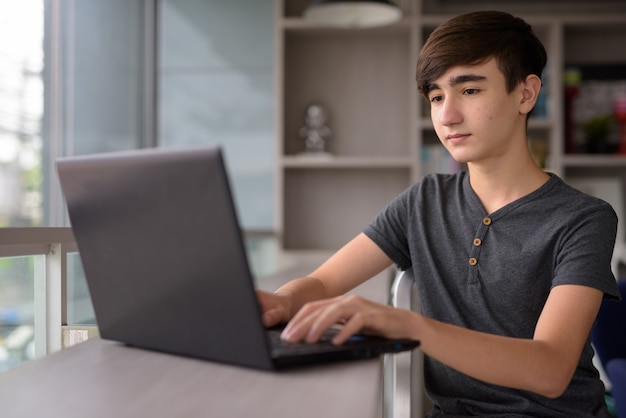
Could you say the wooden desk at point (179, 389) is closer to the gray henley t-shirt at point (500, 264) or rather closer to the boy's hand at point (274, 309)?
the boy's hand at point (274, 309)

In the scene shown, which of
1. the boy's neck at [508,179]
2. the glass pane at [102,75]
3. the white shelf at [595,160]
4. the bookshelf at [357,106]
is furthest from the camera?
the bookshelf at [357,106]

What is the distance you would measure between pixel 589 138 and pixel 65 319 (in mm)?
2965

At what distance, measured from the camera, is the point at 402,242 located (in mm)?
1429

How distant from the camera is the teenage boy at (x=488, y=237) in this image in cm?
116

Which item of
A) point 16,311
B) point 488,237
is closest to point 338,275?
point 488,237

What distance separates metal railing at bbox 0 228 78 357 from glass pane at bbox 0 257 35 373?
2 cm

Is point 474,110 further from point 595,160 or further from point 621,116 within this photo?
point 621,116

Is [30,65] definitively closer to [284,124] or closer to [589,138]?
[284,124]

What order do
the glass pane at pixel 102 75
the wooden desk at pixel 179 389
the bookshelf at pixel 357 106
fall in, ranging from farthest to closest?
the bookshelf at pixel 357 106 → the glass pane at pixel 102 75 → the wooden desk at pixel 179 389

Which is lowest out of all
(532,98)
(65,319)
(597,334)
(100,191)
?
(597,334)

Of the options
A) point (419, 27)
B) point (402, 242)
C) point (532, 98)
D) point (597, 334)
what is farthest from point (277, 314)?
point (419, 27)

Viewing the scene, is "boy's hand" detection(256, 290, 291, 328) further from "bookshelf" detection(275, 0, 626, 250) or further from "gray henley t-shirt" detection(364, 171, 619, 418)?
"bookshelf" detection(275, 0, 626, 250)

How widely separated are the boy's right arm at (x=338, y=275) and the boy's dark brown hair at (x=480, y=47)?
326mm

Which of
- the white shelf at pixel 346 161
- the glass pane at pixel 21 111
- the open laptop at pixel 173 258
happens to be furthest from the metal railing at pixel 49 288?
the white shelf at pixel 346 161
